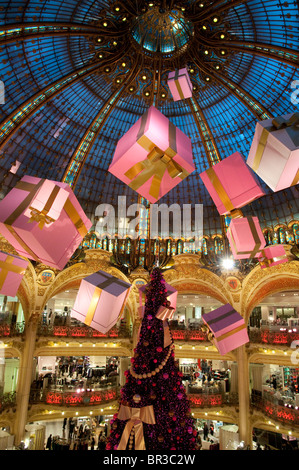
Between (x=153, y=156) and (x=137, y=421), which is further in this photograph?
(x=137, y=421)

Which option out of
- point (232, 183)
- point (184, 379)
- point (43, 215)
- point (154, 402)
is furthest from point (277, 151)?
point (184, 379)

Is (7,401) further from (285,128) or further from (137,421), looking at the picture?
(285,128)

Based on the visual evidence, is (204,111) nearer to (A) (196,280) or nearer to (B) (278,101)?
(B) (278,101)

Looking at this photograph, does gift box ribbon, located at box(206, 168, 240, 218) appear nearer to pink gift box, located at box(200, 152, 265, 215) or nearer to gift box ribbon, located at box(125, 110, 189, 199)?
pink gift box, located at box(200, 152, 265, 215)

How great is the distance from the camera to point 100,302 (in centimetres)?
754

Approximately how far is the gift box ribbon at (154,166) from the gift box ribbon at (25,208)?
3.91 ft

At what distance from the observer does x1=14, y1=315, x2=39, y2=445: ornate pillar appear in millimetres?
18117

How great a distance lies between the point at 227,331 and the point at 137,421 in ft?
11.9

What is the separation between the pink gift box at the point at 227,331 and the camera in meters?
9.44

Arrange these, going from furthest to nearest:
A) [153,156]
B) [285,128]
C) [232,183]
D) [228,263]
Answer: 1. [228,263]
2. [232,183]
3. [153,156]
4. [285,128]

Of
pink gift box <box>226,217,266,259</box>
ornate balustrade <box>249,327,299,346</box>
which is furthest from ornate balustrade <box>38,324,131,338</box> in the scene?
pink gift box <box>226,217,266,259</box>

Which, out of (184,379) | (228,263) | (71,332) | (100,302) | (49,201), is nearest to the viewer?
(49,201)
